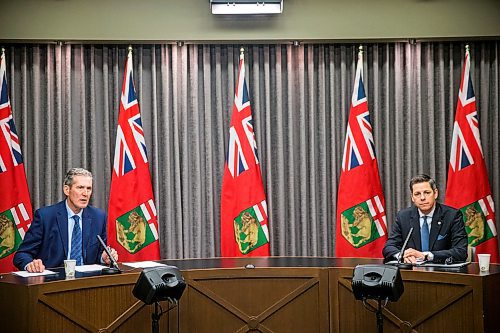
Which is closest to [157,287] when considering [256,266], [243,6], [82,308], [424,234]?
[82,308]

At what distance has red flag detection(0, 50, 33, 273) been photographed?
665cm

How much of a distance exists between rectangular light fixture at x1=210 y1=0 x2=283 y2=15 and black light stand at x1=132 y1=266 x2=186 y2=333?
310 cm

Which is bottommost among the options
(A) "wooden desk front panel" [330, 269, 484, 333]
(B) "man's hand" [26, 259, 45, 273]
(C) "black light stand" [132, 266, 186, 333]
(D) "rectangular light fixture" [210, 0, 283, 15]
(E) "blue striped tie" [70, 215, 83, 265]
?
(A) "wooden desk front panel" [330, 269, 484, 333]

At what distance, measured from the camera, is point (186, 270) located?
4.93m

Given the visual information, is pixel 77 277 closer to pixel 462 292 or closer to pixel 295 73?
pixel 462 292

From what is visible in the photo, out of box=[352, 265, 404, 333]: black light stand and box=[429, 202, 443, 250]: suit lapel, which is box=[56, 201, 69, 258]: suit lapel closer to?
box=[352, 265, 404, 333]: black light stand

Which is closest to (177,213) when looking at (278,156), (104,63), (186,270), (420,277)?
(278,156)

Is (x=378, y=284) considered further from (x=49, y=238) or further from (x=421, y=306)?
(x=49, y=238)

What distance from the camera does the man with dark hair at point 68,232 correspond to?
17.1ft

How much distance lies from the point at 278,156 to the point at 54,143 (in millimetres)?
2207

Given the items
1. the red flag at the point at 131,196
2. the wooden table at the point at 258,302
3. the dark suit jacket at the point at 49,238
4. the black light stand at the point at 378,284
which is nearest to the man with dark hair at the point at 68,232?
the dark suit jacket at the point at 49,238

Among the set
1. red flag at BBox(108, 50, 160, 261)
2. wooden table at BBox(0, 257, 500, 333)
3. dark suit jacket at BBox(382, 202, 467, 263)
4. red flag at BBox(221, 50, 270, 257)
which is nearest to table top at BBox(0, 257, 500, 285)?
wooden table at BBox(0, 257, 500, 333)

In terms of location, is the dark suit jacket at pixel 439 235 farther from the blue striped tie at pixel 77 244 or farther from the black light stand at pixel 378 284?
the blue striped tie at pixel 77 244

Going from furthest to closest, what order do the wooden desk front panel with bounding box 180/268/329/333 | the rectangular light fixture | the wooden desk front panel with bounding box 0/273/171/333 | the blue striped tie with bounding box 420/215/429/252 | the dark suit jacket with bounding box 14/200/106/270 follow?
the rectangular light fixture
the blue striped tie with bounding box 420/215/429/252
the dark suit jacket with bounding box 14/200/106/270
the wooden desk front panel with bounding box 180/268/329/333
the wooden desk front panel with bounding box 0/273/171/333
